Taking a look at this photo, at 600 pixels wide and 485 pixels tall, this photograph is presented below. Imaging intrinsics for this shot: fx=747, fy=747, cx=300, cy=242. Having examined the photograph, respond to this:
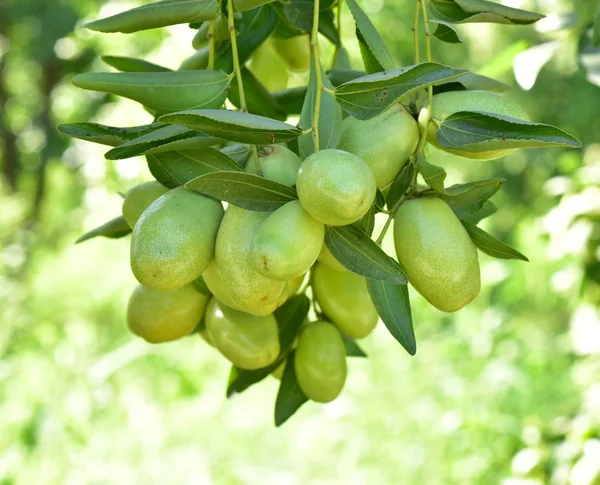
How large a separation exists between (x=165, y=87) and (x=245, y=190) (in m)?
0.12

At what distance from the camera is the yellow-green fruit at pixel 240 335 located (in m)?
0.61


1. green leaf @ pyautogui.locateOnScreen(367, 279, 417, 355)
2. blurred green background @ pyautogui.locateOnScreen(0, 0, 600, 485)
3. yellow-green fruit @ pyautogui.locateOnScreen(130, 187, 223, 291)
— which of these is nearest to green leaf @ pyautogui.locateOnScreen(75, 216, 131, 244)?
yellow-green fruit @ pyautogui.locateOnScreen(130, 187, 223, 291)

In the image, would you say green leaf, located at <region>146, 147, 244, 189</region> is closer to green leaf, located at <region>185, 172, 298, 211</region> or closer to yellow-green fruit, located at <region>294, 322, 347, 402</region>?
green leaf, located at <region>185, 172, 298, 211</region>

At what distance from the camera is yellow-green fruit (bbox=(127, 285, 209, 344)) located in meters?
0.63

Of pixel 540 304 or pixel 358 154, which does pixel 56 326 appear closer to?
pixel 540 304

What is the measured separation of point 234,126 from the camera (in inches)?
18.8

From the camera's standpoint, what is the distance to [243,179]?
485mm

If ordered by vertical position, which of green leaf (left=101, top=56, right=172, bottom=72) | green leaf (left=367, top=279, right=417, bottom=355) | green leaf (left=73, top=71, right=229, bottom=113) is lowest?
green leaf (left=367, top=279, right=417, bottom=355)

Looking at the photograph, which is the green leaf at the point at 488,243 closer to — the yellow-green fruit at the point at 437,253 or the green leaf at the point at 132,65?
the yellow-green fruit at the point at 437,253

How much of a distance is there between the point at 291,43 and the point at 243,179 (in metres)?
0.34

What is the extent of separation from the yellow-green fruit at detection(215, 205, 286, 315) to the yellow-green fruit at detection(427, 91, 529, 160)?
14cm

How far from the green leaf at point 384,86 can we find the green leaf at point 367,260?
0.27 feet

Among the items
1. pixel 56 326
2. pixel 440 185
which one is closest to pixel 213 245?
pixel 440 185

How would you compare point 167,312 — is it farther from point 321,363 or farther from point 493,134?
point 493,134
